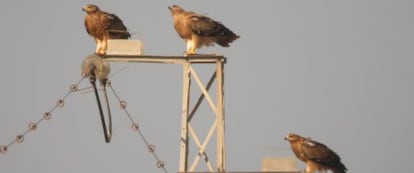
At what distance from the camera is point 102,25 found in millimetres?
23375

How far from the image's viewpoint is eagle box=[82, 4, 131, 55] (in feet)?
76.4

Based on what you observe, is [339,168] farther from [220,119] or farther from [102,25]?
[102,25]

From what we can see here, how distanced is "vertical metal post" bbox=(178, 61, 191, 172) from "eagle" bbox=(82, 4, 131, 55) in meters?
2.24

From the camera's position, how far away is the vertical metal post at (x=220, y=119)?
21469 mm

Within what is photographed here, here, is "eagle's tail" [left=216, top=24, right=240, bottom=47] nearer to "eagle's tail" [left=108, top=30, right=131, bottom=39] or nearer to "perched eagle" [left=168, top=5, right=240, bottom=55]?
"perched eagle" [left=168, top=5, right=240, bottom=55]

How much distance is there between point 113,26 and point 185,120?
10.9 ft

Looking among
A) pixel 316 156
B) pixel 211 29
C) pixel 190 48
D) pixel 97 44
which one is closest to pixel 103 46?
pixel 97 44

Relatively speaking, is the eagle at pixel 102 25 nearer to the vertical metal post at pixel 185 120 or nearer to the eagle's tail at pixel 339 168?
the vertical metal post at pixel 185 120

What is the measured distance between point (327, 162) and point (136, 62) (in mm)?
5230

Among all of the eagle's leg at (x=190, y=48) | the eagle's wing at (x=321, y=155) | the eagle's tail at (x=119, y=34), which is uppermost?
the eagle's tail at (x=119, y=34)

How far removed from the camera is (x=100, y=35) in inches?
915

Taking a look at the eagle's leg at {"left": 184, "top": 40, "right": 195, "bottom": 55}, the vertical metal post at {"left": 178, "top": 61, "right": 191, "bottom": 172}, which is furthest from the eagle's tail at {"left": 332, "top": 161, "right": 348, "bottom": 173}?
the eagle's leg at {"left": 184, "top": 40, "right": 195, "bottom": 55}

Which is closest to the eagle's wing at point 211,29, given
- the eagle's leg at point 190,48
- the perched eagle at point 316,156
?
the eagle's leg at point 190,48

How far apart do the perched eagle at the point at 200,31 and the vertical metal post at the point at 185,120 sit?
2.78 ft
